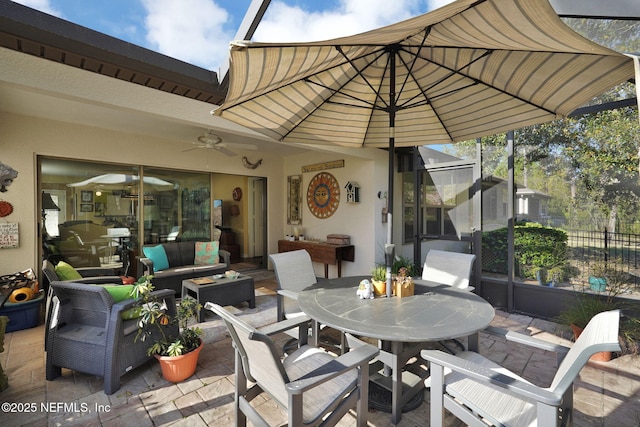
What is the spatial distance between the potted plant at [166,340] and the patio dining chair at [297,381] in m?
0.97

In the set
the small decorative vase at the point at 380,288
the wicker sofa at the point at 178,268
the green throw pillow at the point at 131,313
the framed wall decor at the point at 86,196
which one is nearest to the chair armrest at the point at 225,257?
the wicker sofa at the point at 178,268

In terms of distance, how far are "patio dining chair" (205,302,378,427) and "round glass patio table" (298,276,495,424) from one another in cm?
18

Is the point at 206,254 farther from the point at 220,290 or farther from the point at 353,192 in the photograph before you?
the point at 353,192

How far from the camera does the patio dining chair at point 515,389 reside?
120 cm

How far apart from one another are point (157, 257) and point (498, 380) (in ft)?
16.2

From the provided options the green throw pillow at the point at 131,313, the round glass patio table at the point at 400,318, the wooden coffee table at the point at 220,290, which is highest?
the round glass patio table at the point at 400,318

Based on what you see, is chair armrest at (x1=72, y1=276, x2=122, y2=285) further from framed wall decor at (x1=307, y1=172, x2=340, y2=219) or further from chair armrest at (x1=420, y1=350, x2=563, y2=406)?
framed wall decor at (x1=307, y1=172, x2=340, y2=219)

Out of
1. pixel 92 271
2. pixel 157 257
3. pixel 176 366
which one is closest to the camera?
pixel 176 366

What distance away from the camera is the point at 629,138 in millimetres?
3342

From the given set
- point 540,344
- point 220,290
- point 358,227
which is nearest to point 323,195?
point 358,227

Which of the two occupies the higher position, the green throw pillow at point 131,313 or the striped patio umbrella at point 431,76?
the striped patio umbrella at point 431,76

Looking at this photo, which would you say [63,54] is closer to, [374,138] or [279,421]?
[374,138]

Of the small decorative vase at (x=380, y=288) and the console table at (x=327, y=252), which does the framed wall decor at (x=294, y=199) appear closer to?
the console table at (x=327, y=252)

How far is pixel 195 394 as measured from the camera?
225 cm
